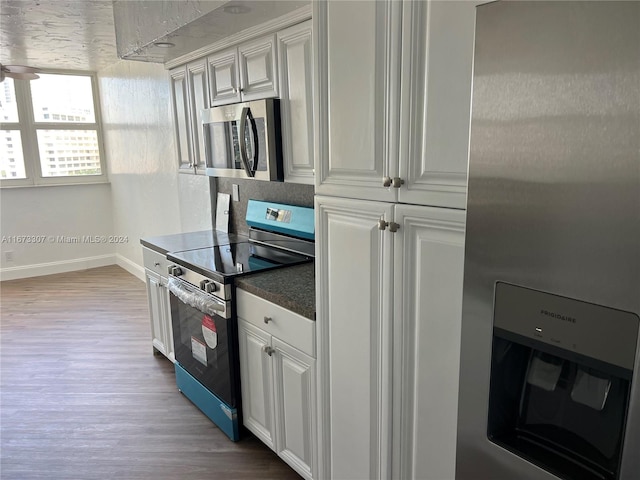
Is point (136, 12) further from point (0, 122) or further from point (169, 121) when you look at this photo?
point (0, 122)

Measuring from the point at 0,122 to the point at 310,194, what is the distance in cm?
469

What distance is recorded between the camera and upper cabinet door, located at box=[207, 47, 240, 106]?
8.41 ft

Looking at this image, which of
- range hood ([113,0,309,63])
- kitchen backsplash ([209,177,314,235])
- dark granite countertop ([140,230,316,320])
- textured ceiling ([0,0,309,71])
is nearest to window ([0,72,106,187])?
textured ceiling ([0,0,309,71])

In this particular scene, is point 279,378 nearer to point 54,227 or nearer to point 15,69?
point 15,69

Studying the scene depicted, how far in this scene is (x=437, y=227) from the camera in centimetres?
121

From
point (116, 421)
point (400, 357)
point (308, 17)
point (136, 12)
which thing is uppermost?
point (136, 12)

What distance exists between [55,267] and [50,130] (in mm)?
1657

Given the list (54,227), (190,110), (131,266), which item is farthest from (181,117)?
(54,227)

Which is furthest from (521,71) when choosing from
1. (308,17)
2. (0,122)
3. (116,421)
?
(0,122)

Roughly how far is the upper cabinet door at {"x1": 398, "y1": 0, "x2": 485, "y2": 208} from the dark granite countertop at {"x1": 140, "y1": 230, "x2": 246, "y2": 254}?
1.90 m

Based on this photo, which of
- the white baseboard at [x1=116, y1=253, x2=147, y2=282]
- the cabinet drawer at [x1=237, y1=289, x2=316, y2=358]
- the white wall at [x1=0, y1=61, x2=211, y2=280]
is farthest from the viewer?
the white baseboard at [x1=116, y1=253, x2=147, y2=282]

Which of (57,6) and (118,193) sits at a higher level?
(57,6)

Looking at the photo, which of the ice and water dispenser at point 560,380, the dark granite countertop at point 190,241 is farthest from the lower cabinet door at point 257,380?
the ice and water dispenser at point 560,380

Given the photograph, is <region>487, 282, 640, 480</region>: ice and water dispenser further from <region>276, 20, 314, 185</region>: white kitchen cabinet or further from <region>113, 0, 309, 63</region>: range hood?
<region>113, 0, 309, 63</region>: range hood
